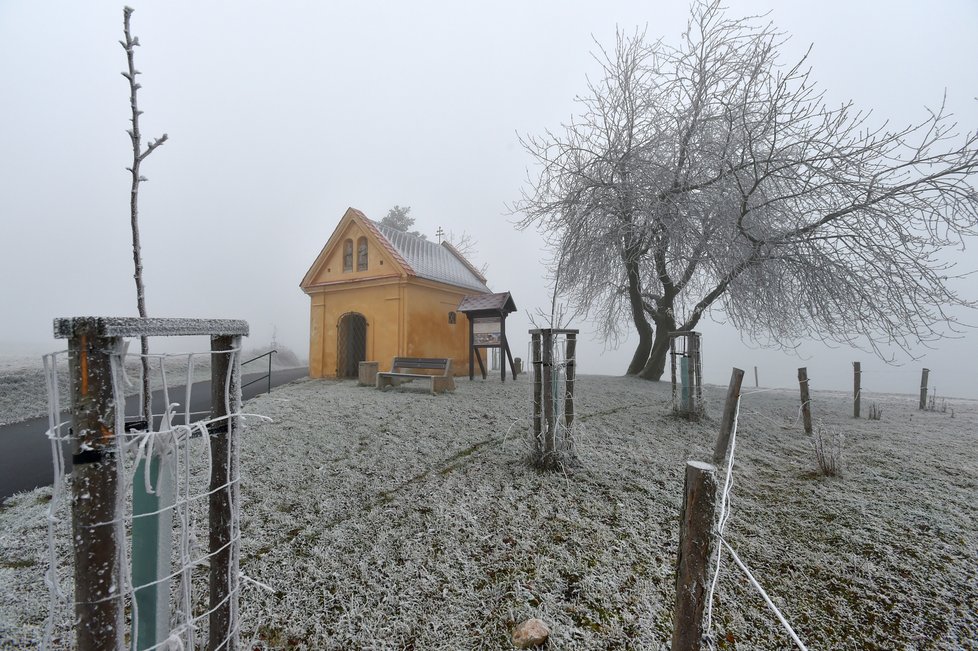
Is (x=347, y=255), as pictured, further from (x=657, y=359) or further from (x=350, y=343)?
(x=657, y=359)

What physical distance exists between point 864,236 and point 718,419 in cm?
503

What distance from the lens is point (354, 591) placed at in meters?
2.68

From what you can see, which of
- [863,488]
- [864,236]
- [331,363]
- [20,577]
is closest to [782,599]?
[863,488]

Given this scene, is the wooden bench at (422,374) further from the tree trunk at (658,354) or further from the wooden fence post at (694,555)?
the wooden fence post at (694,555)

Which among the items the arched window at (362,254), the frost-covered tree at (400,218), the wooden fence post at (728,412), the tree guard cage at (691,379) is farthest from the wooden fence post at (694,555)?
the frost-covered tree at (400,218)

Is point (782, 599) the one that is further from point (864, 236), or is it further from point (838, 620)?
point (864, 236)

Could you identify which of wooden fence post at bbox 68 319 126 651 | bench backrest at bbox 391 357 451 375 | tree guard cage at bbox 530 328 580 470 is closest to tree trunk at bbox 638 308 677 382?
bench backrest at bbox 391 357 451 375

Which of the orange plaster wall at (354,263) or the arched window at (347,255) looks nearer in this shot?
the orange plaster wall at (354,263)

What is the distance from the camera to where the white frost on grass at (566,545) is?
2414 millimetres

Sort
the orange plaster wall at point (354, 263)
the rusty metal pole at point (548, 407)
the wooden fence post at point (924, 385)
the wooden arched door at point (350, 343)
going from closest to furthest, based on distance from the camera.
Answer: the rusty metal pole at point (548, 407), the wooden fence post at point (924, 385), the orange plaster wall at point (354, 263), the wooden arched door at point (350, 343)

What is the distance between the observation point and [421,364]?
35.6 feet

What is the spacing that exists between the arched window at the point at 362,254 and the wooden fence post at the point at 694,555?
498 inches

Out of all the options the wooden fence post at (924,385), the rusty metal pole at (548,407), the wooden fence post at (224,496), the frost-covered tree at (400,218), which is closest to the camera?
the wooden fence post at (224,496)

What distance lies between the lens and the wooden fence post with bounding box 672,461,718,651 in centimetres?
176
